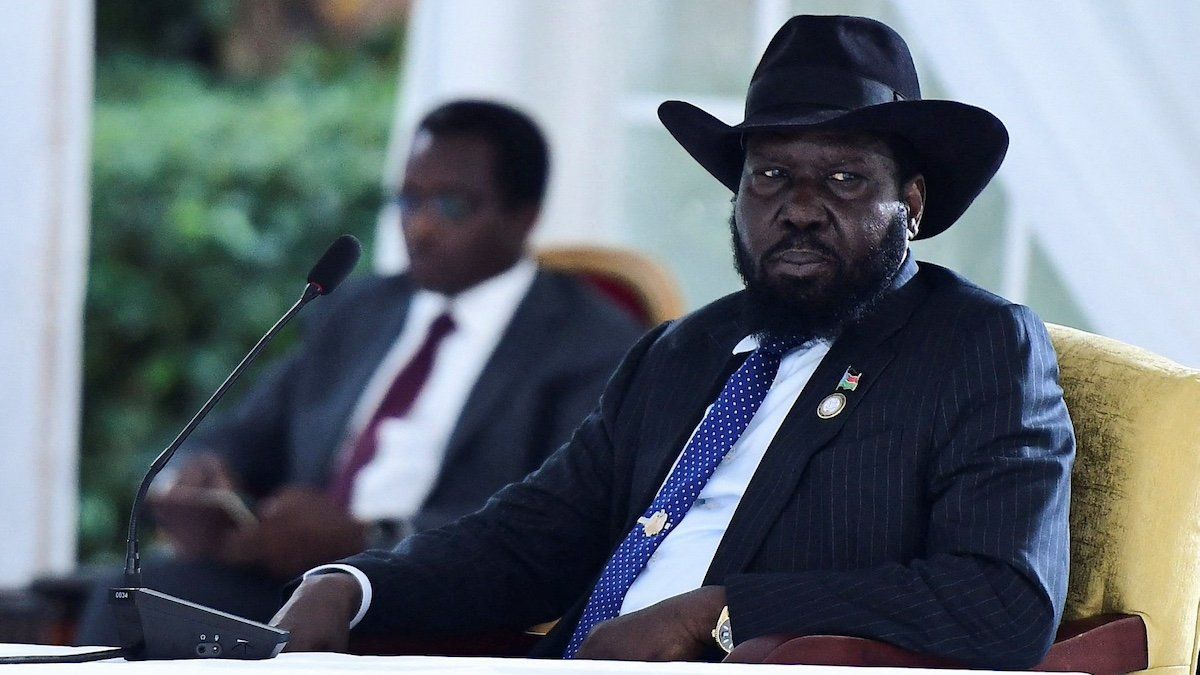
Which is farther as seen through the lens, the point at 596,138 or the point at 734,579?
the point at 596,138

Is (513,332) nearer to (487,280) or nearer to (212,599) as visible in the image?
(487,280)

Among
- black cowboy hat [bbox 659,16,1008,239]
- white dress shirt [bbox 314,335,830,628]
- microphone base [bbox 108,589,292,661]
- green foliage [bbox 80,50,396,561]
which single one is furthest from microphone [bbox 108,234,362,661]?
green foliage [bbox 80,50,396,561]

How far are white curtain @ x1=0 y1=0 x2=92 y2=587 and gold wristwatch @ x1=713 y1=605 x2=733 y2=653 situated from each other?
268cm

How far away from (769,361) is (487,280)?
1.48 meters

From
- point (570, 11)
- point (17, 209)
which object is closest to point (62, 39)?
point (17, 209)

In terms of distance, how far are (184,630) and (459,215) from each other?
2073 mm

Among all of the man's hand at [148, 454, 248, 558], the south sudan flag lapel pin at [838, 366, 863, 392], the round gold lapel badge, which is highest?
the south sudan flag lapel pin at [838, 366, 863, 392]

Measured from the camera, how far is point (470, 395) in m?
3.77

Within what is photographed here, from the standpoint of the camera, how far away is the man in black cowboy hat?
210 cm

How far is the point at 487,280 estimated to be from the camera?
12.7 ft

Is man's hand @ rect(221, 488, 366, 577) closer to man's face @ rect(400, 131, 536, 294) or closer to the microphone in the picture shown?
man's face @ rect(400, 131, 536, 294)

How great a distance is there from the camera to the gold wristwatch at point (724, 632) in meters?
2.12

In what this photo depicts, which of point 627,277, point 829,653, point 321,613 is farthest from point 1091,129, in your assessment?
point 321,613

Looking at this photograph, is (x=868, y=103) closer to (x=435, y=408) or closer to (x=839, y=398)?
(x=839, y=398)
